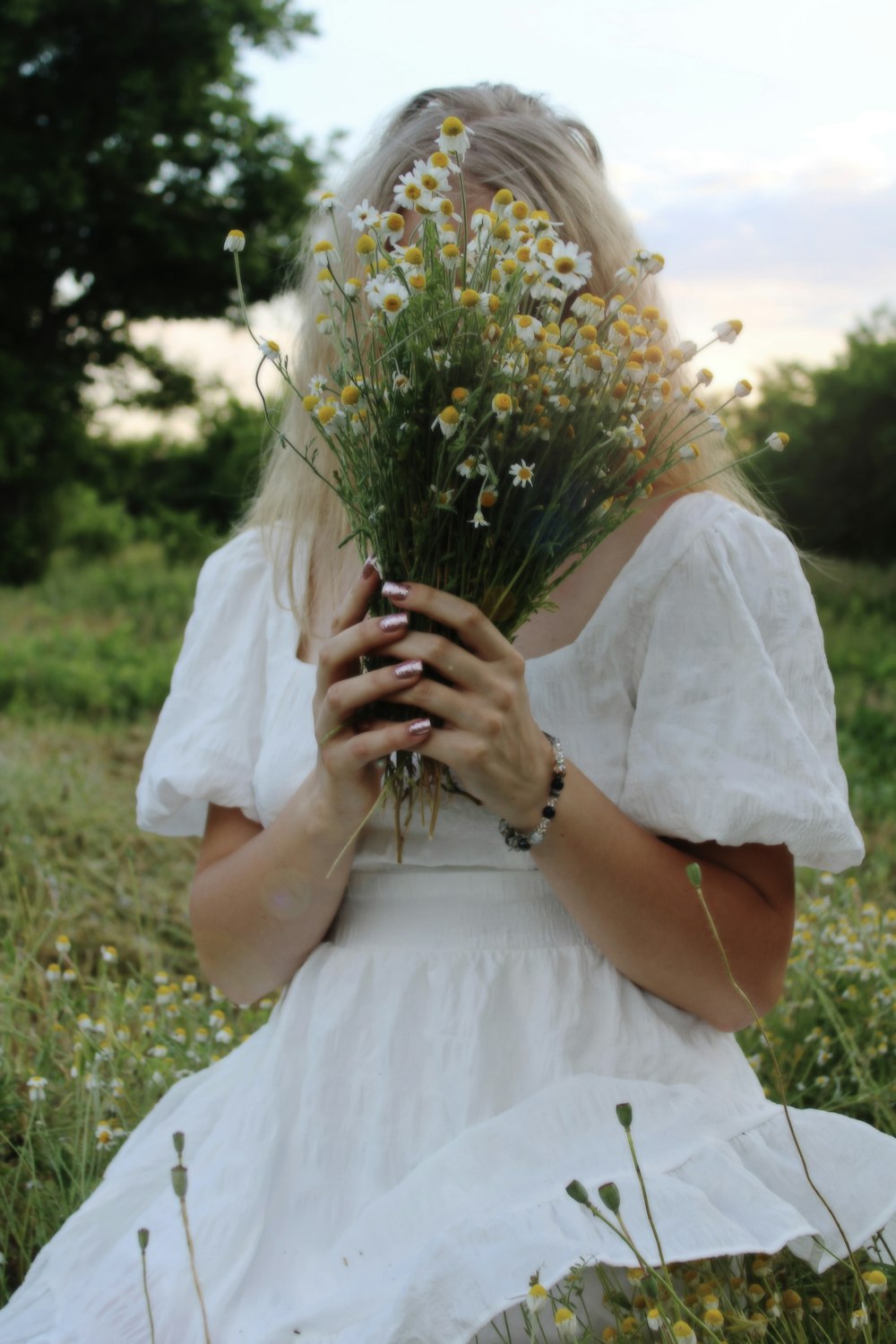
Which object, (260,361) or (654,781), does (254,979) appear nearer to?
(654,781)

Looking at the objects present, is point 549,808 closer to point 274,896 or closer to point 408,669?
point 408,669

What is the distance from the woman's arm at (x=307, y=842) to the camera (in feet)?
4.53

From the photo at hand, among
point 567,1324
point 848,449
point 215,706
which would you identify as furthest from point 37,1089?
point 848,449

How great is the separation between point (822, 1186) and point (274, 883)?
813 millimetres

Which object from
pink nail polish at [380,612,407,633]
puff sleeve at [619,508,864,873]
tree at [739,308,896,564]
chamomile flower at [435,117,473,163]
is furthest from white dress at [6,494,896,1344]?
tree at [739,308,896,564]

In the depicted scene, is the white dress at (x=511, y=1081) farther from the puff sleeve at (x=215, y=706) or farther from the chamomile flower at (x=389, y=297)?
the chamomile flower at (x=389, y=297)

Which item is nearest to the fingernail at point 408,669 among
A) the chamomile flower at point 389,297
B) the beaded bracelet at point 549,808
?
the beaded bracelet at point 549,808

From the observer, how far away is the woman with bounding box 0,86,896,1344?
1.35m

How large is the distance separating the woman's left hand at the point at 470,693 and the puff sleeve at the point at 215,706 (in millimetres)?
640

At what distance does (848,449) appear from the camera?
37.2 ft

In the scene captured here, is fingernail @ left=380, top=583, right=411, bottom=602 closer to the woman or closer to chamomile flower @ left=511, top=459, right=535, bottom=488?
the woman

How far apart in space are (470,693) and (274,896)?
55cm

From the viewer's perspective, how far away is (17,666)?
769 cm

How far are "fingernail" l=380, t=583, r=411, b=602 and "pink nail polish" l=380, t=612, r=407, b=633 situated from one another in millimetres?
24
